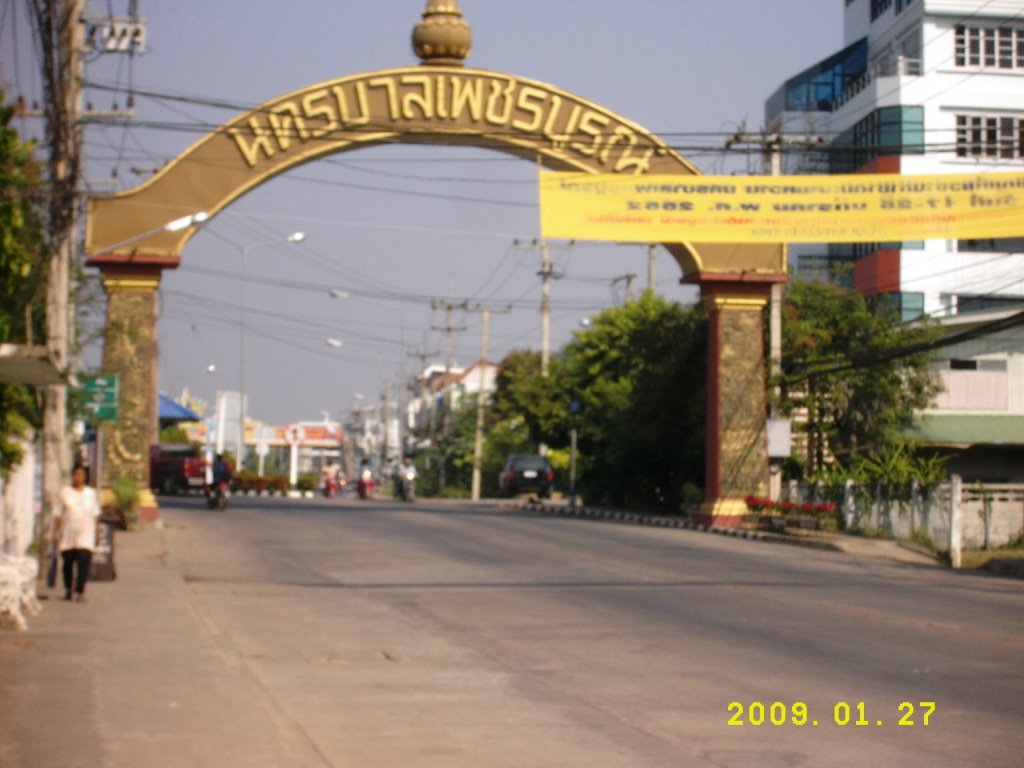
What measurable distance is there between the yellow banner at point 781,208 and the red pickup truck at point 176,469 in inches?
1119

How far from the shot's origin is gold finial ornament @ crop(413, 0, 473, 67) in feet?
106

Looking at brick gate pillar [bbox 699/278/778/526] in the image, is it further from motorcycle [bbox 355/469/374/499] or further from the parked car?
motorcycle [bbox 355/469/374/499]

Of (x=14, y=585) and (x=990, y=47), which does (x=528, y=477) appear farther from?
(x=14, y=585)

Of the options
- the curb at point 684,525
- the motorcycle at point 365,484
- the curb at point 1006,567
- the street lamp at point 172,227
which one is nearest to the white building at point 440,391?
the motorcycle at point 365,484

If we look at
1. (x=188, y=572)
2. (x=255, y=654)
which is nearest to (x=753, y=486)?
(x=188, y=572)

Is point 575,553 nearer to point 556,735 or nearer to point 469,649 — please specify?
point 469,649

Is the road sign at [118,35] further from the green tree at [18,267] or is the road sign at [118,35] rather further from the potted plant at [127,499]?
the potted plant at [127,499]

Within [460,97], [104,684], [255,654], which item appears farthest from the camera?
[460,97]

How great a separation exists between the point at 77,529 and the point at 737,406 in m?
20.2

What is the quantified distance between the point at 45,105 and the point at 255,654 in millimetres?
9763

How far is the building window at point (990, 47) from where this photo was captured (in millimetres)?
61688

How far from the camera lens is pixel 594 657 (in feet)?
42.5

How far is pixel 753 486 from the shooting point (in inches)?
1353
